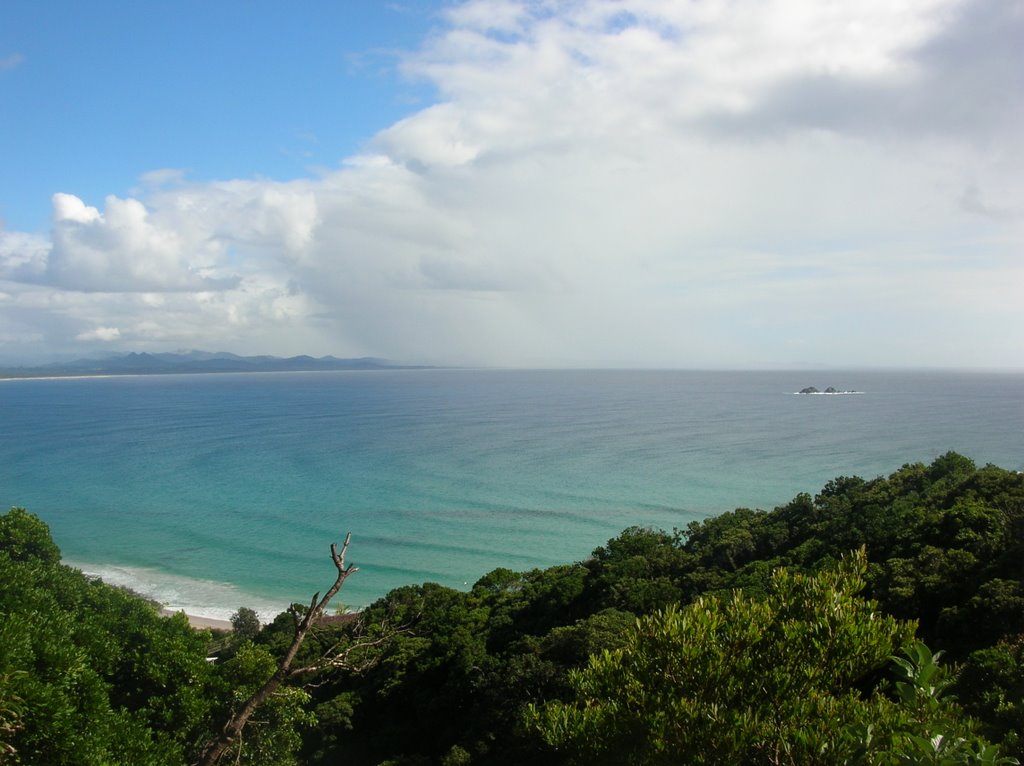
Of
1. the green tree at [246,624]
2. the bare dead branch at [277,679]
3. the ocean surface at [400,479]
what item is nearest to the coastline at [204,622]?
the green tree at [246,624]

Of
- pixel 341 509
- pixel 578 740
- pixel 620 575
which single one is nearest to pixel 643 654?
pixel 578 740

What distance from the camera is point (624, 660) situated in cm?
800

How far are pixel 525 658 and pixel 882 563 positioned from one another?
11.6 meters

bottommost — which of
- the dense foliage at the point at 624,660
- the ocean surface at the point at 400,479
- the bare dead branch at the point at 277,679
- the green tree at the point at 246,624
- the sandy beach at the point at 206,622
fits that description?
the sandy beach at the point at 206,622

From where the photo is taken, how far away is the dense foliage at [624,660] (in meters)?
7.02

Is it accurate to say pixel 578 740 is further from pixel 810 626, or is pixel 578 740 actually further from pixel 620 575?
pixel 620 575

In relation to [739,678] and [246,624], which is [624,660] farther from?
[246,624]

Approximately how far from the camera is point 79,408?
131375 mm

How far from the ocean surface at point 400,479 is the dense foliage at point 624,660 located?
1474 centimetres

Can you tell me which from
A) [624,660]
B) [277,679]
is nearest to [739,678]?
[624,660]

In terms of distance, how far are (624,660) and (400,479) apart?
182 ft

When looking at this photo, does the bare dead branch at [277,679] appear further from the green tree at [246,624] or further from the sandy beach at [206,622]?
the sandy beach at [206,622]

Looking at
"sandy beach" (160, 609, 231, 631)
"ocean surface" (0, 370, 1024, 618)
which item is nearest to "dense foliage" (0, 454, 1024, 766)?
"sandy beach" (160, 609, 231, 631)

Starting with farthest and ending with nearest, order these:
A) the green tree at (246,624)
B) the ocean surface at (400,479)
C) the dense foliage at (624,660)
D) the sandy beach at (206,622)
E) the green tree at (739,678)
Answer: the ocean surface at (400,479) → the sandy beach at (206,622) → the green tree at (246,624) → the dense foliage at (624,660) → the green tree at (739,678)
